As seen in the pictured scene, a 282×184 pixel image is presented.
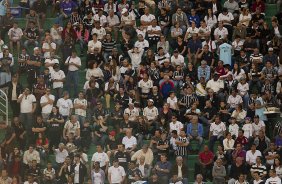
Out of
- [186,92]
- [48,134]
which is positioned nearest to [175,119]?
[186,92]

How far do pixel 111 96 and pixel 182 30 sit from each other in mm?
4392

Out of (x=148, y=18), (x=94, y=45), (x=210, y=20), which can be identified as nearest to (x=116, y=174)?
(x=94, y=45)

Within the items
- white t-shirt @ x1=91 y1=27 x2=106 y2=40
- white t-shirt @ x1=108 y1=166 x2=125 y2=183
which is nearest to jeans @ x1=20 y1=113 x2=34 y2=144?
white t-shirt @ x1=108 y1=166 x2=125 y2=183

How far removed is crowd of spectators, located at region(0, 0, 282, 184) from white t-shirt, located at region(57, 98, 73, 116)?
34 millimetres

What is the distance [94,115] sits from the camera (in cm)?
4116

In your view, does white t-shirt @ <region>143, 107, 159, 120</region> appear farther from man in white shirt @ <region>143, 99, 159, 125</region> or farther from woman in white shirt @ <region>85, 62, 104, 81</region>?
woman in white shirt @ <region>85, 62, 104, 81</region>

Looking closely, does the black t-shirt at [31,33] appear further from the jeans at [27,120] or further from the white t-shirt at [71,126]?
the white t-shirt at [71,126]

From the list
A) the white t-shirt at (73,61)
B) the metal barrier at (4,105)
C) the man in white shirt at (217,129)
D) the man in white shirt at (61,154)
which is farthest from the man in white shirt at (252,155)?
the metal barrier at (4,105)

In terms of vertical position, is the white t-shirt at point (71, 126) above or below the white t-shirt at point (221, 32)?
below

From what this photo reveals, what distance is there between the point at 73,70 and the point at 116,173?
5383 millimetres

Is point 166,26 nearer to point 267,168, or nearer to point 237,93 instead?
point 237,93

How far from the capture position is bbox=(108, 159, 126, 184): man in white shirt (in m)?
39.3

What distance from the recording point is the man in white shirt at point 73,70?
43.0m

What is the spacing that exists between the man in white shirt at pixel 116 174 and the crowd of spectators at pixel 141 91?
0.11ft
